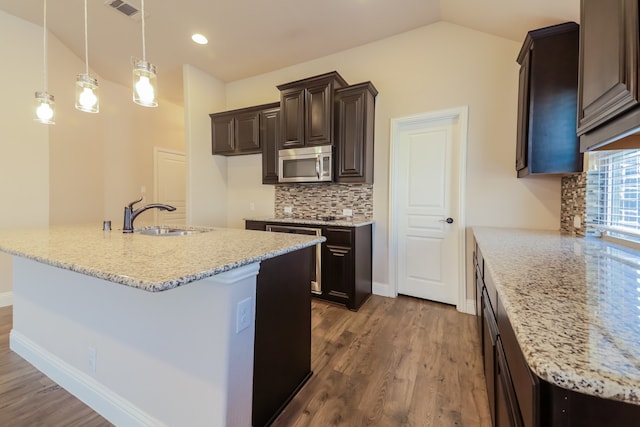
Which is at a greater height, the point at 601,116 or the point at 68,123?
the point at 68,123

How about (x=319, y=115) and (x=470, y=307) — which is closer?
(x=470, y=307)

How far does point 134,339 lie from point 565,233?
3.08 m

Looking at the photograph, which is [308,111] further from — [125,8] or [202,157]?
[125,8]

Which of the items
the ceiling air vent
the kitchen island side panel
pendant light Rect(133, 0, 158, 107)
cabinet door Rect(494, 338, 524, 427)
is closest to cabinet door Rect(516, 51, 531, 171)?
cabinet door Rect(494, 338, 524, 427)

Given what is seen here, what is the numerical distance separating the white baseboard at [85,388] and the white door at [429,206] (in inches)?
102

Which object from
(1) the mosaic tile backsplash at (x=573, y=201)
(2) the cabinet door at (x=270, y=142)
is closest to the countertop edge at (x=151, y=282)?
(1) the mosaic tile backsplash at (x=573, y=201)

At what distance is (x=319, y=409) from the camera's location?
4.92 ft

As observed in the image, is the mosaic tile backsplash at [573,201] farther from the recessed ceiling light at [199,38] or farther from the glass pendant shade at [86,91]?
the recessed ceiling light at [199,38]

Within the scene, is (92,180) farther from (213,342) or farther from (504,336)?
(504,336)

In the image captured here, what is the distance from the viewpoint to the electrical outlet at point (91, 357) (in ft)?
4.90

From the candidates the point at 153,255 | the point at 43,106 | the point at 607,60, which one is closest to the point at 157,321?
the point at 153,255

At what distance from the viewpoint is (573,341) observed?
1.74 ft

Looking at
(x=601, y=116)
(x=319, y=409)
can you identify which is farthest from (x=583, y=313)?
(x=319, y=409)

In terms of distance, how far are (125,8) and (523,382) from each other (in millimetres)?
4041
